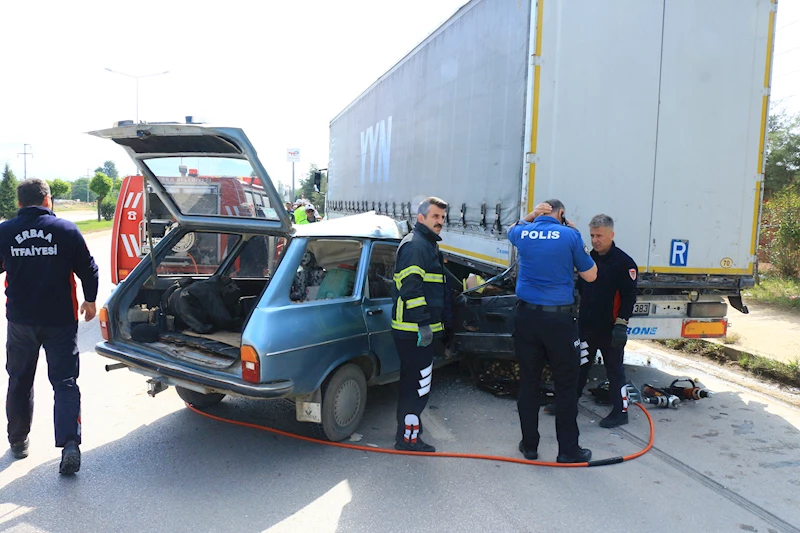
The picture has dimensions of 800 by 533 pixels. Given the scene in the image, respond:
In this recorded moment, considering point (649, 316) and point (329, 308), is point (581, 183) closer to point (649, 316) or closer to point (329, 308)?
point (649, 316)

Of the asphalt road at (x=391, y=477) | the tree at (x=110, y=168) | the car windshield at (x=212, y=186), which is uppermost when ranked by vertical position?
the tree at (x=110, y=168)

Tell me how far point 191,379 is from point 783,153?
1814cm

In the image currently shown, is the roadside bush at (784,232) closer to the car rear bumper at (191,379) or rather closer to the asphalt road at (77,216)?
the car rear bumper at (191,379)

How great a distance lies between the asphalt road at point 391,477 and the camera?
10.9ft

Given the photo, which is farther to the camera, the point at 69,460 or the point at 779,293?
the point at 779,293

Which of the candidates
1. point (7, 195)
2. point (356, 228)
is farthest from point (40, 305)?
point (7, 195)

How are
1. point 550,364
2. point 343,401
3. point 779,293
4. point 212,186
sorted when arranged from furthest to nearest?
point 779,293, point 212,186, point 343,401, point 550,364

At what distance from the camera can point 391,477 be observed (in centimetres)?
387

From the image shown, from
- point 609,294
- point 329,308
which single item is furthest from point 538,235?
point 329,308

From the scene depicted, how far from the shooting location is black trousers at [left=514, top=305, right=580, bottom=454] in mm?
4051

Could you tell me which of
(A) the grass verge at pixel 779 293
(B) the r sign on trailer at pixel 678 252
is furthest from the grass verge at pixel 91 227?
(B) the r sign on trailer at pixel 678 252

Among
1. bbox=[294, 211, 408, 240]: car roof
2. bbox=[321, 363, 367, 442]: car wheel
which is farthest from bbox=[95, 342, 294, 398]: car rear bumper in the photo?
bbox=[294, 211, 408, 240]: car roof

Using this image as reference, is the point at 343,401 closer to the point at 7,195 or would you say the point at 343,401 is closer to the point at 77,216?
the point at 7,195

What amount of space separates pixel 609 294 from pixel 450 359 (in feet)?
5.24
